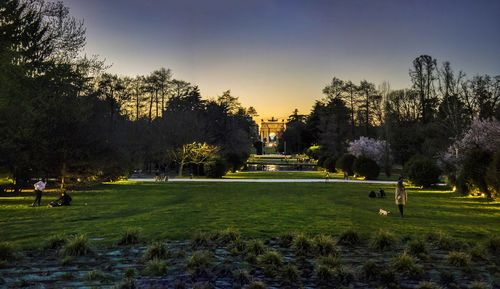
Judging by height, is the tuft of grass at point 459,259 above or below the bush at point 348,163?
below

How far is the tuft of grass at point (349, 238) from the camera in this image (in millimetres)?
13258

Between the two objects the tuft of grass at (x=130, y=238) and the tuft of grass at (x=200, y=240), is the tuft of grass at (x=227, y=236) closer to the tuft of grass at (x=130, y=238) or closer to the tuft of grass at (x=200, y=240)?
the tuft of grass at (x=200, y=240)

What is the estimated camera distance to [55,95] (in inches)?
1049

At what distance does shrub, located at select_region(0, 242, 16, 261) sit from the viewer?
11.3 m

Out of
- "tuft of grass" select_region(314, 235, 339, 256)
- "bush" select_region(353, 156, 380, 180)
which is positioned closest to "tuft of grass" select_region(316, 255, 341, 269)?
"tuft of grass" select_region(314, 235, 339, 256)

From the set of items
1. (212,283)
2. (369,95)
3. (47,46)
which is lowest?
(212,283)

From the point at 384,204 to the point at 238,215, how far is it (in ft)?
28.2

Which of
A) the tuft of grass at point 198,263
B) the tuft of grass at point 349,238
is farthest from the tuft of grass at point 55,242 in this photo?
the tuft of grass at point 349,238

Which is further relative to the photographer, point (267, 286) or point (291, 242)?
point (291, 242)

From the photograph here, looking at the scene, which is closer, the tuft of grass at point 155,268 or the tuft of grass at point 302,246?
the tuft of grass at point 155,268

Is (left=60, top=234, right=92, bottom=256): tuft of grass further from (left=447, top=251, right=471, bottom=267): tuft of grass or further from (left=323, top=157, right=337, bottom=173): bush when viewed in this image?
(left=323, top=157, right=337, bottom=173): bush

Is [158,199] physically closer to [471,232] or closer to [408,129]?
[471,232]

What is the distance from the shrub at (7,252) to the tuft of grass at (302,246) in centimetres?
718

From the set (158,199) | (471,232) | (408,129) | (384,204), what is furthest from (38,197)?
(408,129)
